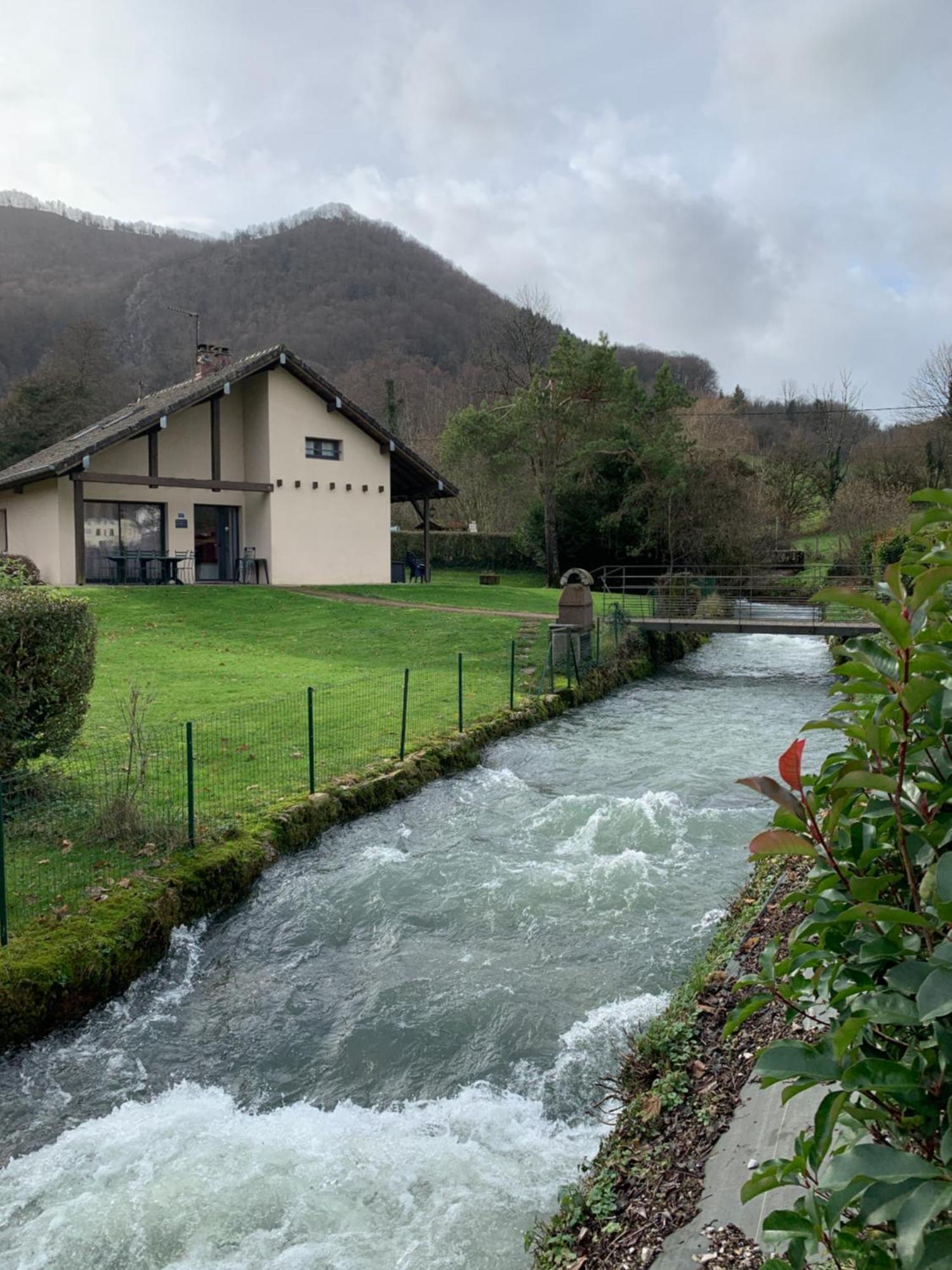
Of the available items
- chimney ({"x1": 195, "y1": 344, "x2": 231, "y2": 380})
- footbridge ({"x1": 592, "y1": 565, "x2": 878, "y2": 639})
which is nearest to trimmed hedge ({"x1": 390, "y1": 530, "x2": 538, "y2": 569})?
footbridge ({"x1": 592, "y1": 565, "x2": 878, "y2": 639})

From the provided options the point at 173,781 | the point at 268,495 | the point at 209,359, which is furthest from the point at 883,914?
the point at 209,359

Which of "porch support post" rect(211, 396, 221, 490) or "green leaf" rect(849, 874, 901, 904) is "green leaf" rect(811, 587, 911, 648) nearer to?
"green leaf" rect(849, 874, 901, 904)

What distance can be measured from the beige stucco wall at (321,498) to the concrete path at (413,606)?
1.74 m

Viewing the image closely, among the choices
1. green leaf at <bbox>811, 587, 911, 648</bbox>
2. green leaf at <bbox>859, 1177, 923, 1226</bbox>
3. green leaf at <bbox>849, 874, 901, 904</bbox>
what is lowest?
green leaf at <bbox>859, 1177, 923, 1226</bbox>

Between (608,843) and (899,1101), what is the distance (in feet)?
26.4

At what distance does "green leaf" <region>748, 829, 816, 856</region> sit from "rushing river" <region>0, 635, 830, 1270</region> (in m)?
3.42

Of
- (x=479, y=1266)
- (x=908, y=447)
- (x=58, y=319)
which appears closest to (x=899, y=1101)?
(x=479, y=1266)

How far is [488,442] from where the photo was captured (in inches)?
1412

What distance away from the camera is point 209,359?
3225 centimetres

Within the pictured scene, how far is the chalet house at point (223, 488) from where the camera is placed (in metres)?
26.0

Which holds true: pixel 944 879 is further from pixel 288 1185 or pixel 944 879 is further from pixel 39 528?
pixel 39 528

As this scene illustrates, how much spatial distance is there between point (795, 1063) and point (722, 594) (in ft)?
104

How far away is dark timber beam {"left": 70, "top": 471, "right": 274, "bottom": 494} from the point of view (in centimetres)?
2439

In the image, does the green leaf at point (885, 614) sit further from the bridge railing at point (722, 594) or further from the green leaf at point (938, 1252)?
the bridge railing at point (722, 594)
